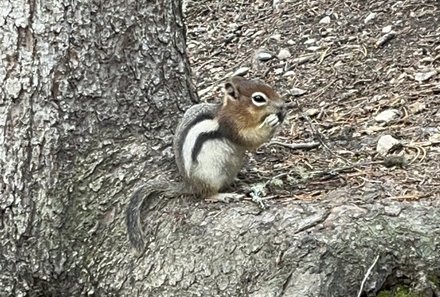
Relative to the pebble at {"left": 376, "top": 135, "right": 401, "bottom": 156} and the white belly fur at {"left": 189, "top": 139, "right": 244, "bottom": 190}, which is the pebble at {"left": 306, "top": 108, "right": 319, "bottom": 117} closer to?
the pebble at {"left": 376, "top": 135, "right": 401, "bottom": 156}

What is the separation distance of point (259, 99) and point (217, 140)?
0.83 feet

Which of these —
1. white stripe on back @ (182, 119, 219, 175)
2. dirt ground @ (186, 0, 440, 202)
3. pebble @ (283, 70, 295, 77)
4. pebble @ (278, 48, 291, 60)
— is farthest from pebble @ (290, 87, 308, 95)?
white stripe on back @ (182, 119, 219, 175)

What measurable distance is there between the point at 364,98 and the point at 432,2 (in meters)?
1.01

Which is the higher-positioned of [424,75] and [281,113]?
[281,113]

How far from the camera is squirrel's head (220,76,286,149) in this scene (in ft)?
11.3

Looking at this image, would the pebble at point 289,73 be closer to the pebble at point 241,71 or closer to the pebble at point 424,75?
the pebble at point 241,71

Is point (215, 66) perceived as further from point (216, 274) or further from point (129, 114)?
point (216, 274)

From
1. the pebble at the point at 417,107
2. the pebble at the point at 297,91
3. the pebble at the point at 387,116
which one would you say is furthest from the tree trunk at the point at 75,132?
the pebble at the point at 297,91

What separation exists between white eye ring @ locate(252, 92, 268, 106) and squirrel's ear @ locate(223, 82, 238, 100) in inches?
2.9

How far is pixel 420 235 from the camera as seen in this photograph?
3.00m

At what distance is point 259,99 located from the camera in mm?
3484

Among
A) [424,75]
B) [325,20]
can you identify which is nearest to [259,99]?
[424,75]

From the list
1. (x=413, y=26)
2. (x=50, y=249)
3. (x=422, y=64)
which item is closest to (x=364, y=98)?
(x=422, y=64)

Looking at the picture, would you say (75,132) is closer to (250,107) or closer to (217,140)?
(217,140)
